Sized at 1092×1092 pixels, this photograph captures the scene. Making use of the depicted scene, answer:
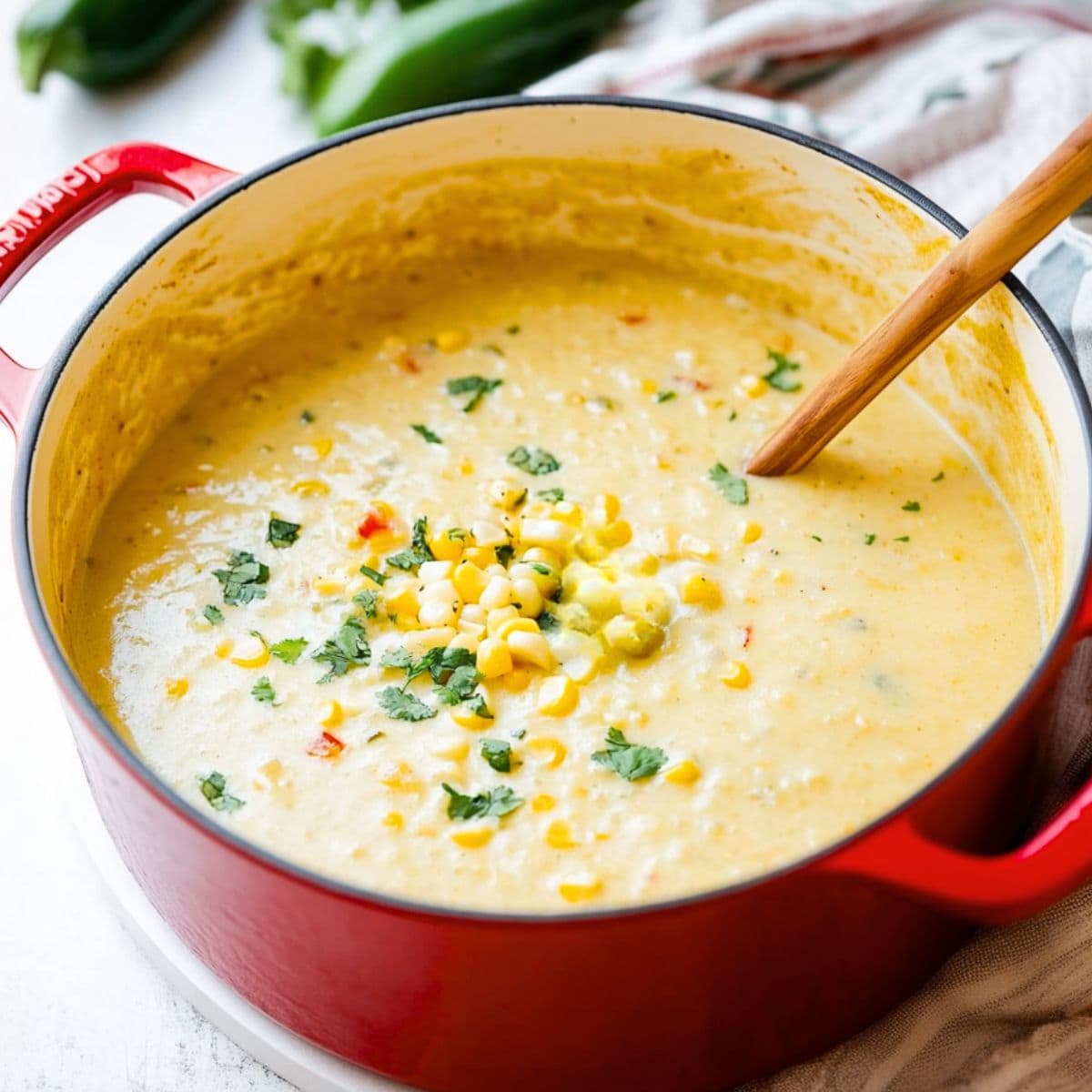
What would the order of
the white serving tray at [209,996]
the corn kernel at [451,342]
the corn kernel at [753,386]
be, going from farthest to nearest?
1. the corn kernel at [451,342]
2. the corn kernel at [753,386]
3. the white serving tray at [209,996]

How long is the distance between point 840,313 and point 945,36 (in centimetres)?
69

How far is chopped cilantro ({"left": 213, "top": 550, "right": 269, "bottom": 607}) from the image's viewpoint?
2.07 metres

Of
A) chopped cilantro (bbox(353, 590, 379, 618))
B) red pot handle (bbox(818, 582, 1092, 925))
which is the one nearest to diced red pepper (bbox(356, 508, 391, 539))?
chopped cilantro (bbox(353, 590, 379, 618))

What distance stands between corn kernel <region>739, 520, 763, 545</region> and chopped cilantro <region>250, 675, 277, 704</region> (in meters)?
0.67

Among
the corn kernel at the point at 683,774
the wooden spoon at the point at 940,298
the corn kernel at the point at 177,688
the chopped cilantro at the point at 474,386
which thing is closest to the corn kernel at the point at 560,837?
the corn kernel at the point at 683,774

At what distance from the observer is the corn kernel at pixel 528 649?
6.29ft

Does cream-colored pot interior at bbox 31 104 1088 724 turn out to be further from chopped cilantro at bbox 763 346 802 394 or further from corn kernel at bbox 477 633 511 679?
corn kernel at bbox 477 633 511 679

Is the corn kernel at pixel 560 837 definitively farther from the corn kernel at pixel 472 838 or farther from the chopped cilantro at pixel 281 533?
the chopped cilantro at pixel 281 533

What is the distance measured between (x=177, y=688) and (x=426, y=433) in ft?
1.84

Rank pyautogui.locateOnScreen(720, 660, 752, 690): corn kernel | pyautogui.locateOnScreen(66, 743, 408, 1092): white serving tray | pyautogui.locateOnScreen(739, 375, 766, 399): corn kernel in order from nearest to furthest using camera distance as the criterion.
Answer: pyautogui.locateOnScreen(66, 743, 408, 1092): white serving tray
pyautogui.locateOnScreen(720, 660, 752, 690): corn kernel
pyautogui.locateOnScreen(739, 375, 766, 399): corn kernel

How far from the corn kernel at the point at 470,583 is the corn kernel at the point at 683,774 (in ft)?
1.18

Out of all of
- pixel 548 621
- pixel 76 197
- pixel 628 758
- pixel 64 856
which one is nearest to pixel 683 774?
pixel 628 758

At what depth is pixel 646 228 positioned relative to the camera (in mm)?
2578

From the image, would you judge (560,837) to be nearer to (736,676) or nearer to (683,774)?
(683,774)
